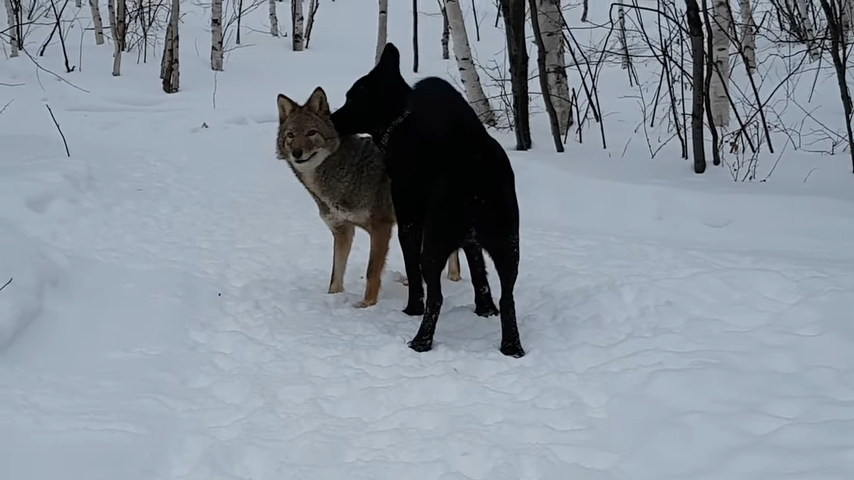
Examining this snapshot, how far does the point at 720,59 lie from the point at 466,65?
3.64 meters

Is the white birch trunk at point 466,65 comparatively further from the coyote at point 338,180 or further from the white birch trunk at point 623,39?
the coyote at point 338,180

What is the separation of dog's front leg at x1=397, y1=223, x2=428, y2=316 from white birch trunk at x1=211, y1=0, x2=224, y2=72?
1379 centimetres

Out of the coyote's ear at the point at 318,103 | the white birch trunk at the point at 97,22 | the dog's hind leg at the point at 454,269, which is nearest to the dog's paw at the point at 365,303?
the dog's hind leg at the point at 454,269

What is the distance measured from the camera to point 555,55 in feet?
32.7

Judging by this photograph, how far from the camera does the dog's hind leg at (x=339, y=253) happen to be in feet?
17.9

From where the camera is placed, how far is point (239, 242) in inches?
254

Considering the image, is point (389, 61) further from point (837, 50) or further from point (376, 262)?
point (837, 50)

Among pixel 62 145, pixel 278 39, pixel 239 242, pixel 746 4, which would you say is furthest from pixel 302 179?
pixel 278 39

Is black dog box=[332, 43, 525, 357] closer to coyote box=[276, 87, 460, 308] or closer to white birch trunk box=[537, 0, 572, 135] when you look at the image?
coyote box=[276, 87, 460, 308]

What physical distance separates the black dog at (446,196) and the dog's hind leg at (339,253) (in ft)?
2.27

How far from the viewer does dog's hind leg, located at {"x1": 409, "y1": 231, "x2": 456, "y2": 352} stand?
418cm

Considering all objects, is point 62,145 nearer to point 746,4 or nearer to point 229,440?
point 229,440

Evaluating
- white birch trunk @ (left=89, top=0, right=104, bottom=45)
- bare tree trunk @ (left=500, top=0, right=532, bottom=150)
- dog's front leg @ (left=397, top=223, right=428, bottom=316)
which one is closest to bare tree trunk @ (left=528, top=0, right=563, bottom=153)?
bare tree trunk @ (left=500, top=0, right=532, bottom=150)

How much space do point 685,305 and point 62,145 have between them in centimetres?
777
